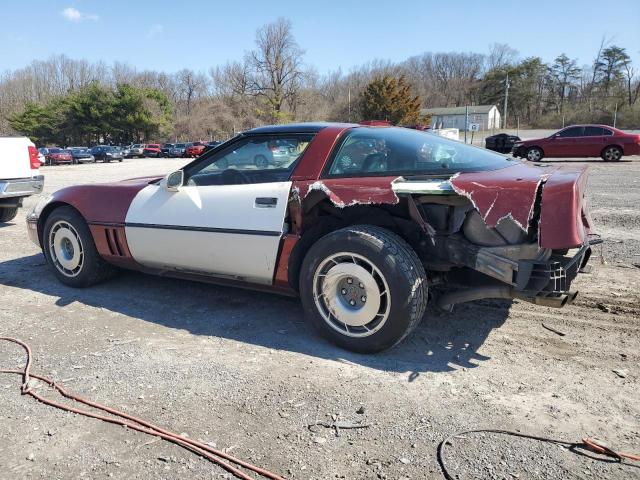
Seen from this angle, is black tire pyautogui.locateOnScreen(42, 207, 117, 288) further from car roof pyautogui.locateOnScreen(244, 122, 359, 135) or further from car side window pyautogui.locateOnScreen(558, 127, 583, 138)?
car side window pyautogui.locateOnScreen(558, 127, 583, 138)

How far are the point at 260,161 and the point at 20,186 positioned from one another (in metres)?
5.89

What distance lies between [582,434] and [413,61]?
347ft

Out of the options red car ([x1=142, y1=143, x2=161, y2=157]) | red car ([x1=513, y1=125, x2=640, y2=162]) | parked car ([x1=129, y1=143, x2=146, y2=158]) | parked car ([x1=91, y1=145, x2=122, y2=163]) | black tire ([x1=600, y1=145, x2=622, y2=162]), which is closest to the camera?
red car ([x1=513, y1=125, x2=640, y2=162])

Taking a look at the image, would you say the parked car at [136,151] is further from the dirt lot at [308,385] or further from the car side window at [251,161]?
A: the car side window at [251,161]

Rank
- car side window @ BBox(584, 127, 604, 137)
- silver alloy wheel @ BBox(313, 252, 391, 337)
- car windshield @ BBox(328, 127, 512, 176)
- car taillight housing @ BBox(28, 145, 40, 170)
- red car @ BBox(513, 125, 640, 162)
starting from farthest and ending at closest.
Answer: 1. car side window @ BBox(584, 127, 604, 137)
2. red car @ BBox(513, 125, 640, 162)
3. car taillight housing @ BBox(28, 145, 40, 170)
4. car windshield @ BBox(328, 127, 512, 176)
5. silver alloy wheel @ BBox(313, 252, 391, 337)

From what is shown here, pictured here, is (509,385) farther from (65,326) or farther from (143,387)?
(65,326)

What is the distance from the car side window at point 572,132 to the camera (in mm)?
Answer: 19875

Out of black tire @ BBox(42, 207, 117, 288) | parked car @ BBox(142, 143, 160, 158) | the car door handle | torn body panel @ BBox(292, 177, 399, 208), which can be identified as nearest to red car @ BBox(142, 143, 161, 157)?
parked car @ BBox(142, 143, 160, 158)

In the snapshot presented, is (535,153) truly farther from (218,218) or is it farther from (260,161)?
(218,218)

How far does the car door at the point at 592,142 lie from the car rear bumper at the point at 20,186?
1912cm

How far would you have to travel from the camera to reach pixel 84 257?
180 inches

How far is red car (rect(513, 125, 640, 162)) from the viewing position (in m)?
19.1

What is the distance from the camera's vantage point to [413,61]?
99938 millimetres

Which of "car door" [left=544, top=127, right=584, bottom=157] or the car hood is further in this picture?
"car door" [left=544, top=127, right=584, bottom=157]
